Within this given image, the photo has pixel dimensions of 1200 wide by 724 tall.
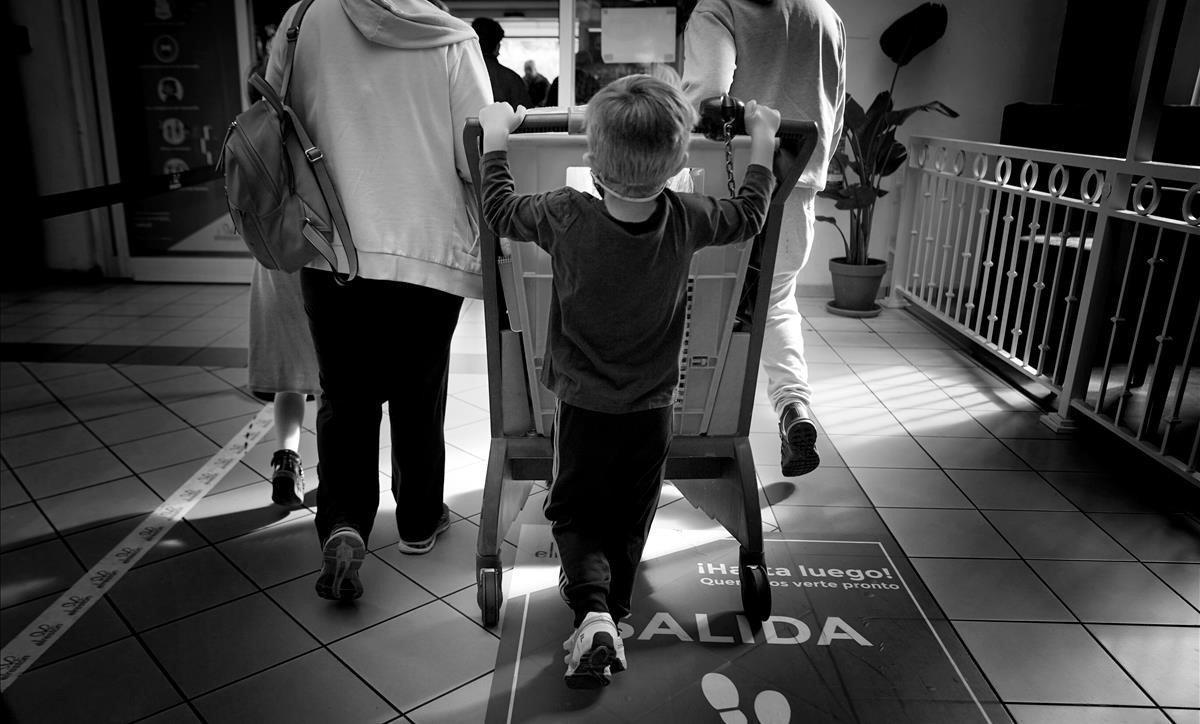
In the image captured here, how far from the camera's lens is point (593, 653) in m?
1.54

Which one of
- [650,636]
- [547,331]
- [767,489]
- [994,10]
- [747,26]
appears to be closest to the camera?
[547,331]

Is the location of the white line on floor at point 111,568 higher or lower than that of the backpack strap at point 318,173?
lower

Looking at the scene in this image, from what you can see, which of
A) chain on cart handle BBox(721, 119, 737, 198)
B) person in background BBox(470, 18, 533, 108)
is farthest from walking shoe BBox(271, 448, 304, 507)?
person in background BBox(470, 18, 533, 108)

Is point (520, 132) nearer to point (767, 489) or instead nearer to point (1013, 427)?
point (767, 489)

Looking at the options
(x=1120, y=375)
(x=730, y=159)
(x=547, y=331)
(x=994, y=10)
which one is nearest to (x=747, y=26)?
(x=730, y=159)

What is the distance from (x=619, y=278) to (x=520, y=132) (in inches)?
15.2

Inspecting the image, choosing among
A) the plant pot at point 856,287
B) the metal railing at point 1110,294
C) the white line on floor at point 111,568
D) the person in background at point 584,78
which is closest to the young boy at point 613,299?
the white line on floor at point 111,568

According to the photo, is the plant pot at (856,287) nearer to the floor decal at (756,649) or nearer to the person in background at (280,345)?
the floor decal at (756,649)

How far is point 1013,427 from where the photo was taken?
3.18m

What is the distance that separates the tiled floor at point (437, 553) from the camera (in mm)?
1699

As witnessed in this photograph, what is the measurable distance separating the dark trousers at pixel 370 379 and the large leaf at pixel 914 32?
3854mm

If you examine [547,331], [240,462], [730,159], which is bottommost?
[240,462]

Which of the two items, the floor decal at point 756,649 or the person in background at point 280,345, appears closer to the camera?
the floor decal at point 756,649

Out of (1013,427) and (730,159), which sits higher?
(730,159)
